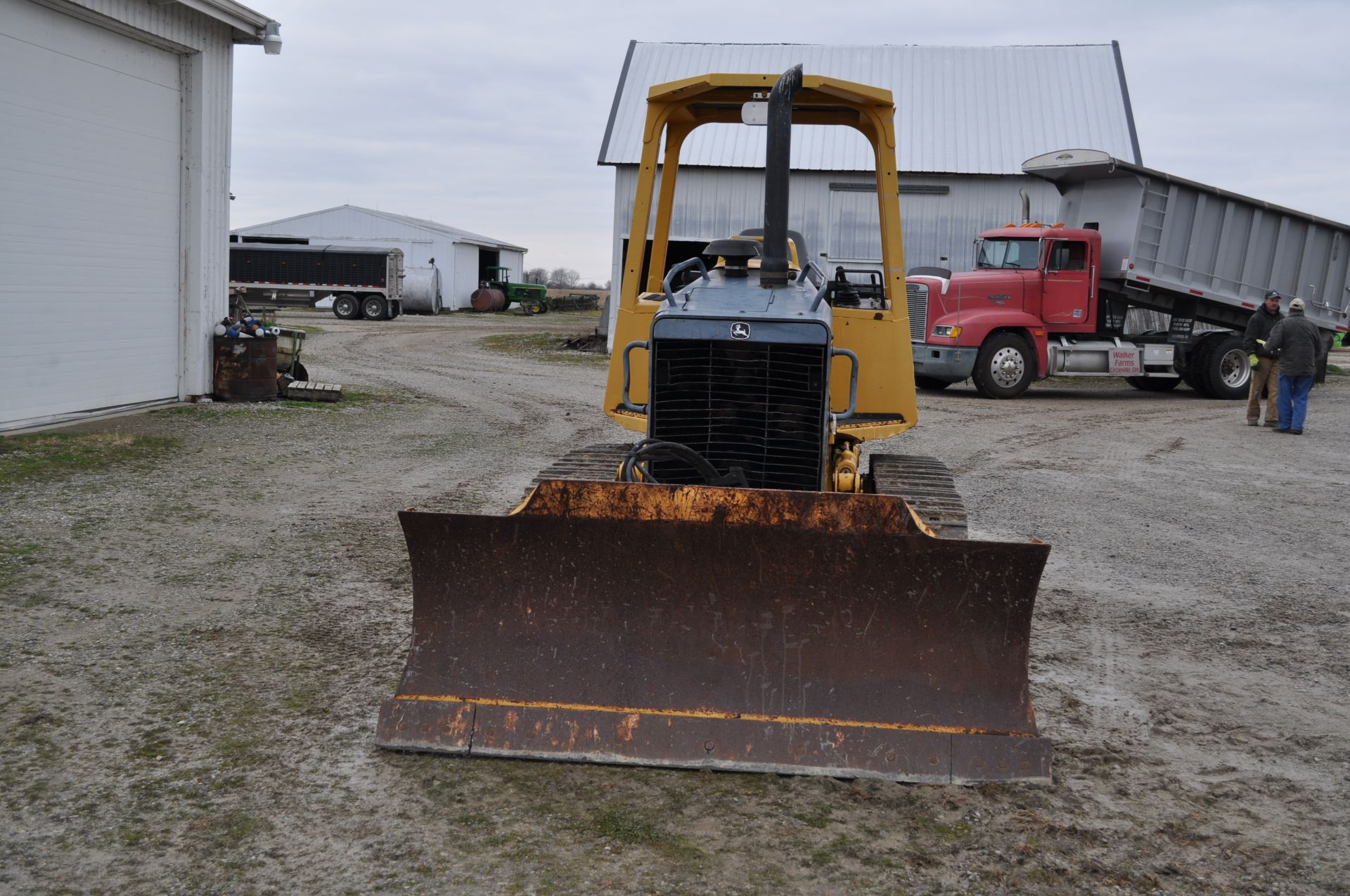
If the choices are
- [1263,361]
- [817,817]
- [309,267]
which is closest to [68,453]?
[817,817]

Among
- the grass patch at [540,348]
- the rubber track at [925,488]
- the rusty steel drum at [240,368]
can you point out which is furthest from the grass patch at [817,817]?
the grass patch at [540,348]

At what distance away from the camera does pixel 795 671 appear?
4102 mm

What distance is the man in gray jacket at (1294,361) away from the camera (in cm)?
1425

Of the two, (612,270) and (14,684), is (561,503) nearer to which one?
(14,684)

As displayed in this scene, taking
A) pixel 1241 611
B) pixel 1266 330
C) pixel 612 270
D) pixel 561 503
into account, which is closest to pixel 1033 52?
pixel 612 270

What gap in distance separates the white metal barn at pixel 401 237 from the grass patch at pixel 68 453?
37.8m

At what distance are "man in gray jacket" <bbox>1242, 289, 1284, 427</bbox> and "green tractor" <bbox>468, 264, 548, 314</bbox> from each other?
1493 inches

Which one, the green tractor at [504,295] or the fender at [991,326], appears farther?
the green tractor at [504,295]

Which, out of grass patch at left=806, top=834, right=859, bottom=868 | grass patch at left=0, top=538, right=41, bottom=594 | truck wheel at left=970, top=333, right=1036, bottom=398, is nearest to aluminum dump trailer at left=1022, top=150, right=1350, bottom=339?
truck wheel at left=970, top=333, right=1036, bottom=398

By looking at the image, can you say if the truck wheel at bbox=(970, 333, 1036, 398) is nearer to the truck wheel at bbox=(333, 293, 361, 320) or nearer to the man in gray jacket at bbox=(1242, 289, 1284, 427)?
the man in gray jacket at bbox=(1242, 289, 1284, 427)

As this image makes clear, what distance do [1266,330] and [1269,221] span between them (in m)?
4.56

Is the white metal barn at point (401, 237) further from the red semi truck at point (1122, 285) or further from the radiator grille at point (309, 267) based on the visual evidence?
the red semi truck at point (1122, 285)

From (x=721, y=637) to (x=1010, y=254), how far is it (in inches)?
645

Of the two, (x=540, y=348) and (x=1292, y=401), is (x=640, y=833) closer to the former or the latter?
(x=1292, y=401)
